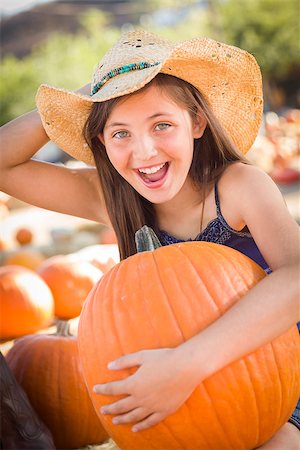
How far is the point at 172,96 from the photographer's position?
2.17m

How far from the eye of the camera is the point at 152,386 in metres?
1.62

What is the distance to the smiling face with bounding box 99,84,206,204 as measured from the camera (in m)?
2.08

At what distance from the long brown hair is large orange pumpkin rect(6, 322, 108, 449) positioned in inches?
17.3

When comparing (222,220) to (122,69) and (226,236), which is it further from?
(122,69)

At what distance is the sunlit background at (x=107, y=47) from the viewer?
7.14 metres

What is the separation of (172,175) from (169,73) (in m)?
0.33

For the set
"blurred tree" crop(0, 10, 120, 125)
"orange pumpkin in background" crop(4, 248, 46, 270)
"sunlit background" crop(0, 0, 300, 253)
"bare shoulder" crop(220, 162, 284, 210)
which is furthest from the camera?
"blurred tree" crop(0, 10, 120, 125)

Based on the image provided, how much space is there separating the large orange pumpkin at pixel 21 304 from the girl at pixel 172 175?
40.3 inches

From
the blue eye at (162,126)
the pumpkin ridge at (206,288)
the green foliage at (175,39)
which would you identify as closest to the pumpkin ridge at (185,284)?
the pumpkin ridge at (206,288)

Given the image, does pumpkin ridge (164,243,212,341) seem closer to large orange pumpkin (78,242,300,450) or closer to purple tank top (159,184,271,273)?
large orange pumpkin (78,242,300,450)

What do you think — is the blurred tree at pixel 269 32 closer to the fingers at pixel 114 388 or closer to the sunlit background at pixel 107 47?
the sunlit background at pixel 107 47

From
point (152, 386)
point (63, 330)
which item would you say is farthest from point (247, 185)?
point (63, 330)

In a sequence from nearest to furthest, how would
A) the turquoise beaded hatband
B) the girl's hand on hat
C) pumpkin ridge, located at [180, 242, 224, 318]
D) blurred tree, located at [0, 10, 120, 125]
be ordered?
the girl's hand on hat → pumpkin ridge, located at [180, 242, 224, 318] → the turquoise beaded hatband → blurred tree, located at [0, 10, 120, 125]

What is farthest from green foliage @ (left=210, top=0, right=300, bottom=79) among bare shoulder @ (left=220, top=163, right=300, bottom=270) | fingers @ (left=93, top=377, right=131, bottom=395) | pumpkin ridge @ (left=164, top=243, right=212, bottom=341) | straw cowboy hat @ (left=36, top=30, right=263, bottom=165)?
fingers @ (left=93, top=377, right=131, bottom=395)
